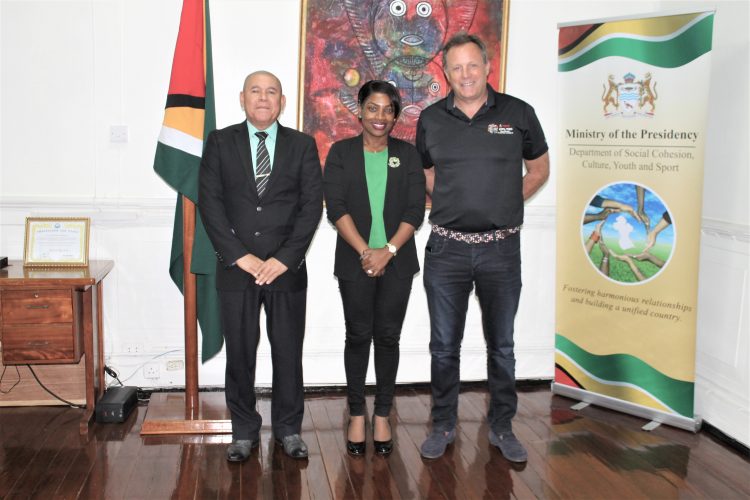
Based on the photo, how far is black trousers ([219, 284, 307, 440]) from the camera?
3.02 metres

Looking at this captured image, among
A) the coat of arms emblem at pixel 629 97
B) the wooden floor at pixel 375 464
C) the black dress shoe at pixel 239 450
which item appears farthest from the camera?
the coat of arms emblem at pixel 629 97

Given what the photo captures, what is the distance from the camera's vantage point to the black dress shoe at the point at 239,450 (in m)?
3.05

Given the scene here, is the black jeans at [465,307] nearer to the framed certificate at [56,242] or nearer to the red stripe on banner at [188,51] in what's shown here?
the red stripe on banner at [188,51]

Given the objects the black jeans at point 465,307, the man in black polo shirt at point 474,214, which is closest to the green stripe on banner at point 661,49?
the man in black polo shirt at point 474,214

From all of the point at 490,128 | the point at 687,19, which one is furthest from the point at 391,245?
the point at 687,19

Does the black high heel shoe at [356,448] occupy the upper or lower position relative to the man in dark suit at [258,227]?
lower

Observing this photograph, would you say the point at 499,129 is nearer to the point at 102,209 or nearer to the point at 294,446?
the point at 294,446

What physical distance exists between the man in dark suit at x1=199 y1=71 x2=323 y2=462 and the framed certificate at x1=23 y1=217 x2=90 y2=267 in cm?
88

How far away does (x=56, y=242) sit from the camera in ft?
11.6

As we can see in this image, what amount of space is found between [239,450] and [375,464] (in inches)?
22.6

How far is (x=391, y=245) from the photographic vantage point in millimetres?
2990

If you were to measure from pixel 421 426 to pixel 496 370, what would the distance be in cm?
58

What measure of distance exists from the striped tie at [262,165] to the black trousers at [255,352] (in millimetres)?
418

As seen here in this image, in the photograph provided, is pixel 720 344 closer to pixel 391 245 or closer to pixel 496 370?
pixel 496 370
